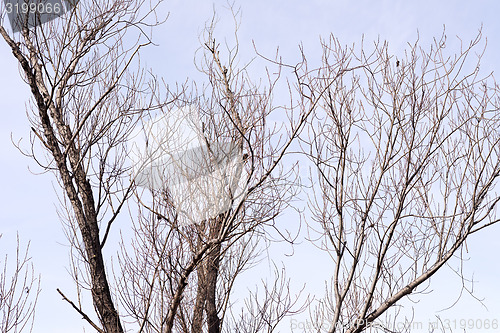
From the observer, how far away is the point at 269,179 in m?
4.80

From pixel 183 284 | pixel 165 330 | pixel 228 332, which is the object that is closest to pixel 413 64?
pixel 183 284

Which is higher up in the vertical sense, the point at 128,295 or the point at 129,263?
the point at 129,263

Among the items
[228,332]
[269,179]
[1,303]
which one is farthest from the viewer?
[228,332]

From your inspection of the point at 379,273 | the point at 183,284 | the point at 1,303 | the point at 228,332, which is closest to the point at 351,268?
the point at 379,273

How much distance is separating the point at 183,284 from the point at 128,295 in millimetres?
907

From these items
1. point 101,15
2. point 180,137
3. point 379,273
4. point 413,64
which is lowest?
point 379,273

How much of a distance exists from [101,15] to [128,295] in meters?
2.68

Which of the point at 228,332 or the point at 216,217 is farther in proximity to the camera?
the point at 228,332

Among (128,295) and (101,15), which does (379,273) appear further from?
(101,15)

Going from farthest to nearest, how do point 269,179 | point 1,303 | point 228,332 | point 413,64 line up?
point 228,332
point 1,303
point 413,64
point 269,179

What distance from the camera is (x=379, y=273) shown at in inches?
197

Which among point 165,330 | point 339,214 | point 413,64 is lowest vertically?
point 165,330

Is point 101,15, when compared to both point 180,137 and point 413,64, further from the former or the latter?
point 413,64

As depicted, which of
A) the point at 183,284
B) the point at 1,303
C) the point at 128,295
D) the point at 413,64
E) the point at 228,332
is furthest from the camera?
the point at 228,332
